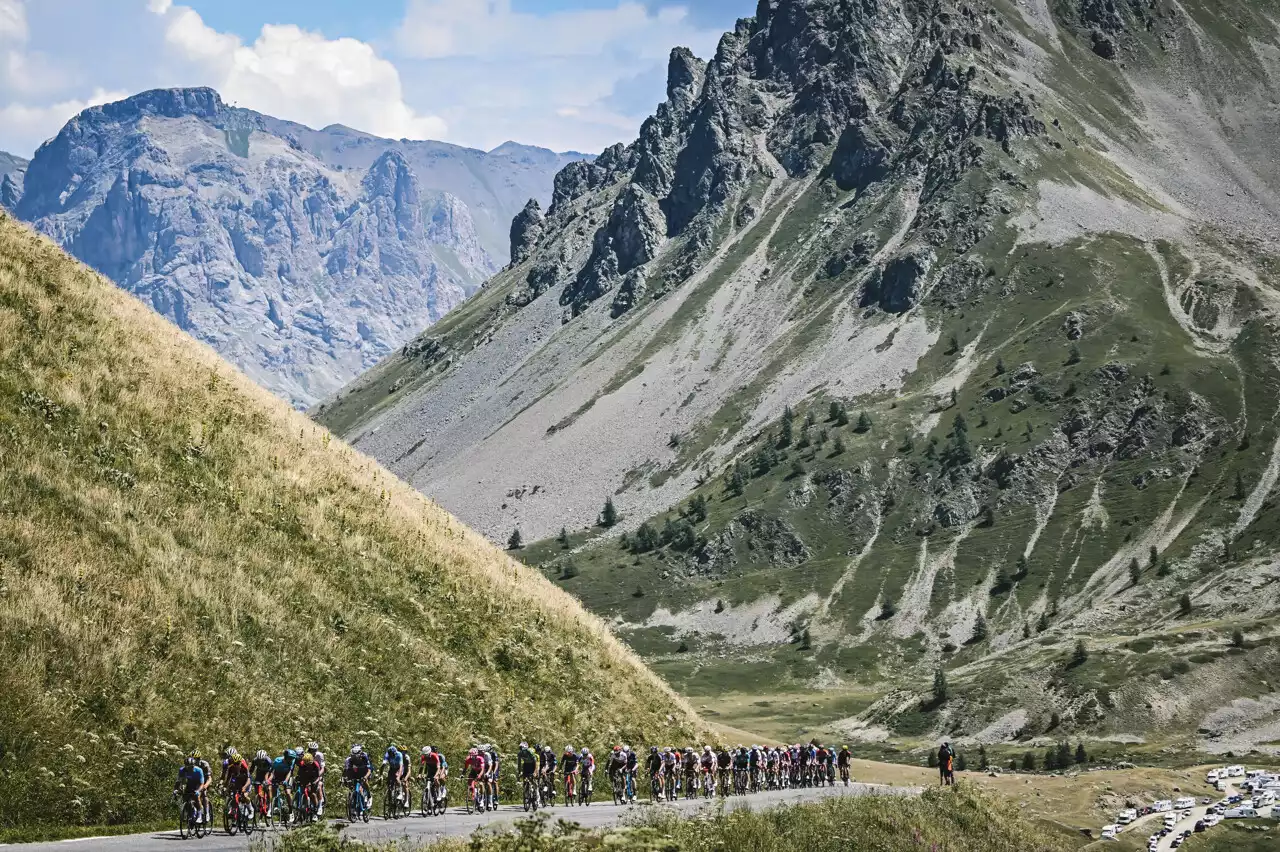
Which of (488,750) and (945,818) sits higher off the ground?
(488,750)

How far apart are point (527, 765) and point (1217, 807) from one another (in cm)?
9109

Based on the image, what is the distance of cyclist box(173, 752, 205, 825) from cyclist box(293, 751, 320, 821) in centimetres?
268

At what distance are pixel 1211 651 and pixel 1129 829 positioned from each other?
7261 centimetres

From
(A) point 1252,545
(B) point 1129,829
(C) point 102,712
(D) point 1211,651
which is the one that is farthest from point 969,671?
(C) point 102,712

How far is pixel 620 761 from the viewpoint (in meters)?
40.4

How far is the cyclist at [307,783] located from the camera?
1169 inches

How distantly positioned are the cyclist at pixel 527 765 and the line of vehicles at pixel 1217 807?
65.8 meters

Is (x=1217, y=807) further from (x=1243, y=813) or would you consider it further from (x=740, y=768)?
(x=740, y=768)

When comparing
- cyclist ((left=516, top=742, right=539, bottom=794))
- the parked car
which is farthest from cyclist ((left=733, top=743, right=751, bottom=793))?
the parked car

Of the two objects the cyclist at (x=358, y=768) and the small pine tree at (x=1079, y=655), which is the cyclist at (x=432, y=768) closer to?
the cyclist at (x=358, y=768)

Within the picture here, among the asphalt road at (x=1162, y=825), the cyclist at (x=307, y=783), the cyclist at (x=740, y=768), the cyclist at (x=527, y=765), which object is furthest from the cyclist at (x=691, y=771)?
the asphalt road at (x=1162, y=825)

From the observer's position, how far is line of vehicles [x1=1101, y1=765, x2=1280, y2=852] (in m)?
94.6

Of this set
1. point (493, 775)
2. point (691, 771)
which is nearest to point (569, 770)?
point (493, 775)

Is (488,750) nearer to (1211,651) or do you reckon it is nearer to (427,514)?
(427,514)
